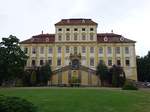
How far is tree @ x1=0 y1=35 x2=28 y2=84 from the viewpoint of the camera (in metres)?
51.1

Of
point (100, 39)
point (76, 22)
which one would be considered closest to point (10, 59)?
point (76, 22)

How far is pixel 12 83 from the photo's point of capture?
2442 inches

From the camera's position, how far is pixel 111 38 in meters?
71.2

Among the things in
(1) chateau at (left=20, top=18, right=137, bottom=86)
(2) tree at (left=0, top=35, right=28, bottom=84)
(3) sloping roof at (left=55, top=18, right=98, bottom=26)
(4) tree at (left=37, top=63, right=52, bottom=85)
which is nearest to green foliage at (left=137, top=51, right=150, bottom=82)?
(1) chateau at (left=20, top=18, right=137, bottom=86)

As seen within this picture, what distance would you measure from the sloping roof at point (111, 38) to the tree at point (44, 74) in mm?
15974

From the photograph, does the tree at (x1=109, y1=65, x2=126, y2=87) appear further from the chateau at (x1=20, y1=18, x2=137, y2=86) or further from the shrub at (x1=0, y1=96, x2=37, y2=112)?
the shrub at (x1=0, y1=96, x2=37, y2=112)

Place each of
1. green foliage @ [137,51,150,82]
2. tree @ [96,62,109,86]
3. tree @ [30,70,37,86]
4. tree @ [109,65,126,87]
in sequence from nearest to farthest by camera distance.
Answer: tree @ [109,65,126,87] → tree @ [30,70,37,86] → tree @ [96,62,109,86] → green foliage @ [137,51,150,82]

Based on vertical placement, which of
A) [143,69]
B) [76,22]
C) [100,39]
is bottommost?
[143,69]

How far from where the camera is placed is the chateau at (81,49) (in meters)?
68.4

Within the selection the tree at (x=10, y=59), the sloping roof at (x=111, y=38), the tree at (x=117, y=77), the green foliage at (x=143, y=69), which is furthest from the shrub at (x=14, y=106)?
the green foliage at (x=143, y=69)

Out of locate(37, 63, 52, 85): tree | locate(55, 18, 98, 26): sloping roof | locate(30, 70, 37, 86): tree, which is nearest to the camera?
locate(30, 70, 37, 86): tree

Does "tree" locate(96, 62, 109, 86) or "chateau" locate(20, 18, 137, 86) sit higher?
"chateau" locate(20, 18, 137, 86)

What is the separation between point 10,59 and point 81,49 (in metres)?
21.6

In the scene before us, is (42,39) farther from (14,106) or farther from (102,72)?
(14,106)
